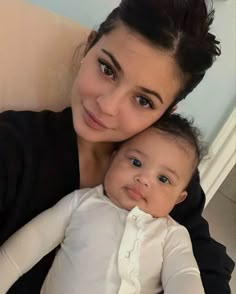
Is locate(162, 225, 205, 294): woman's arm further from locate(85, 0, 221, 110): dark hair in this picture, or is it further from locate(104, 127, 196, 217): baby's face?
locate(85, 0, 221, 110): dark hair

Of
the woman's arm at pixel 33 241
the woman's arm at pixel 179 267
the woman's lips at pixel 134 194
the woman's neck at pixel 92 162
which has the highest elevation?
the woman's lips at pixel 134 194

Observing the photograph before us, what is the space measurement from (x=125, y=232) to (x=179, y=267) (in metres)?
0.12

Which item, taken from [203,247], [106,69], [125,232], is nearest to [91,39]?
[106,69]

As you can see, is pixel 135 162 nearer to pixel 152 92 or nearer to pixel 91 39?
pixel 152 92

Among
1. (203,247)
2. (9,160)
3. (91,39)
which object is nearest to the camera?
(9,160)

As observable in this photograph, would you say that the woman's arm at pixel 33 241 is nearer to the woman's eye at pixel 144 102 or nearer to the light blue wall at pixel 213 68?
the woman's eye at pixel 144 102

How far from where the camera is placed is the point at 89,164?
95cm

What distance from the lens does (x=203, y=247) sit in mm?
1006

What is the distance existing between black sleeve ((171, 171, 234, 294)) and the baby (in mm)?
101

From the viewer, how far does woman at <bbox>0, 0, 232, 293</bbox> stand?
2.60ft

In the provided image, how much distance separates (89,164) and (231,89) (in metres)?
0.70

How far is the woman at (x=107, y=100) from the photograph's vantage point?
791mm

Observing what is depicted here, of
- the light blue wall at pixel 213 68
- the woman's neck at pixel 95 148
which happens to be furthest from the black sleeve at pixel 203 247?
the light blue wall at pixel 213 68

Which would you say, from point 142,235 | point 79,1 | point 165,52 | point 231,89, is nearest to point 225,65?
point 231,89
